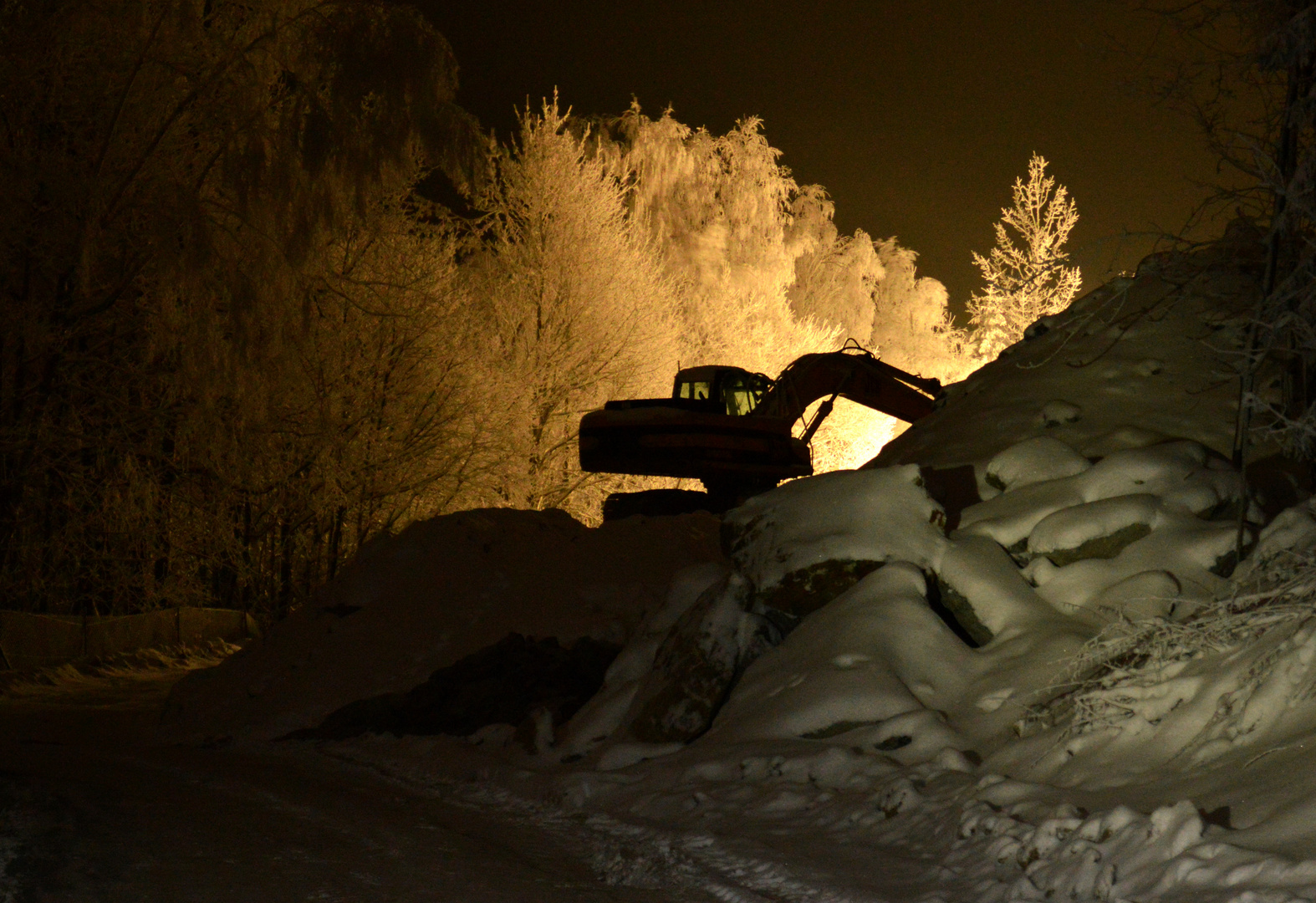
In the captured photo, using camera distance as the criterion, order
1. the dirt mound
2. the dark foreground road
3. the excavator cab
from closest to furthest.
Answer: the dark foreground road → the dirt mound → the excavator cab

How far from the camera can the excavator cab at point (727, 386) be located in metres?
18.2

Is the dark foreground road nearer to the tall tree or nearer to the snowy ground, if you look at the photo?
the snowy ground

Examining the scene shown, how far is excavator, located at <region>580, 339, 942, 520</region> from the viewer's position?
49.3ft

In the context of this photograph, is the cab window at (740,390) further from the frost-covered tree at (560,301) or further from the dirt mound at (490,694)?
the dirt mound at (490,694)

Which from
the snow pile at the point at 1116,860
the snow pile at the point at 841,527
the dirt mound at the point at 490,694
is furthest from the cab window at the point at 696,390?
the snow pile at the point at 1116,860

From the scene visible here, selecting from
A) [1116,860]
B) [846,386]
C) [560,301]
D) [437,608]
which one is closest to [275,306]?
[437,608]

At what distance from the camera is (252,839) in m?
5.65

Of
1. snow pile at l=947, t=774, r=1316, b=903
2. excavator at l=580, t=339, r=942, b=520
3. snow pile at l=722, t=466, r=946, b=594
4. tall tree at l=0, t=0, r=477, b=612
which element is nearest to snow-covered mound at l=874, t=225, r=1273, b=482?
snow pile at l=722, t=466, r=946, b=594

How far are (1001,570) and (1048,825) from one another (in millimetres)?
3345

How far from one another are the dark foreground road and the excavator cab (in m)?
10.5

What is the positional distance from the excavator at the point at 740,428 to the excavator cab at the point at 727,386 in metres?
1.74

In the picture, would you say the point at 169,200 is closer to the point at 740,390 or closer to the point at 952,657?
the point at 952,657

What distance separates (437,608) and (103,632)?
6.33 m

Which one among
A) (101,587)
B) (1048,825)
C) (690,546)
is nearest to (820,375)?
(690,546)
